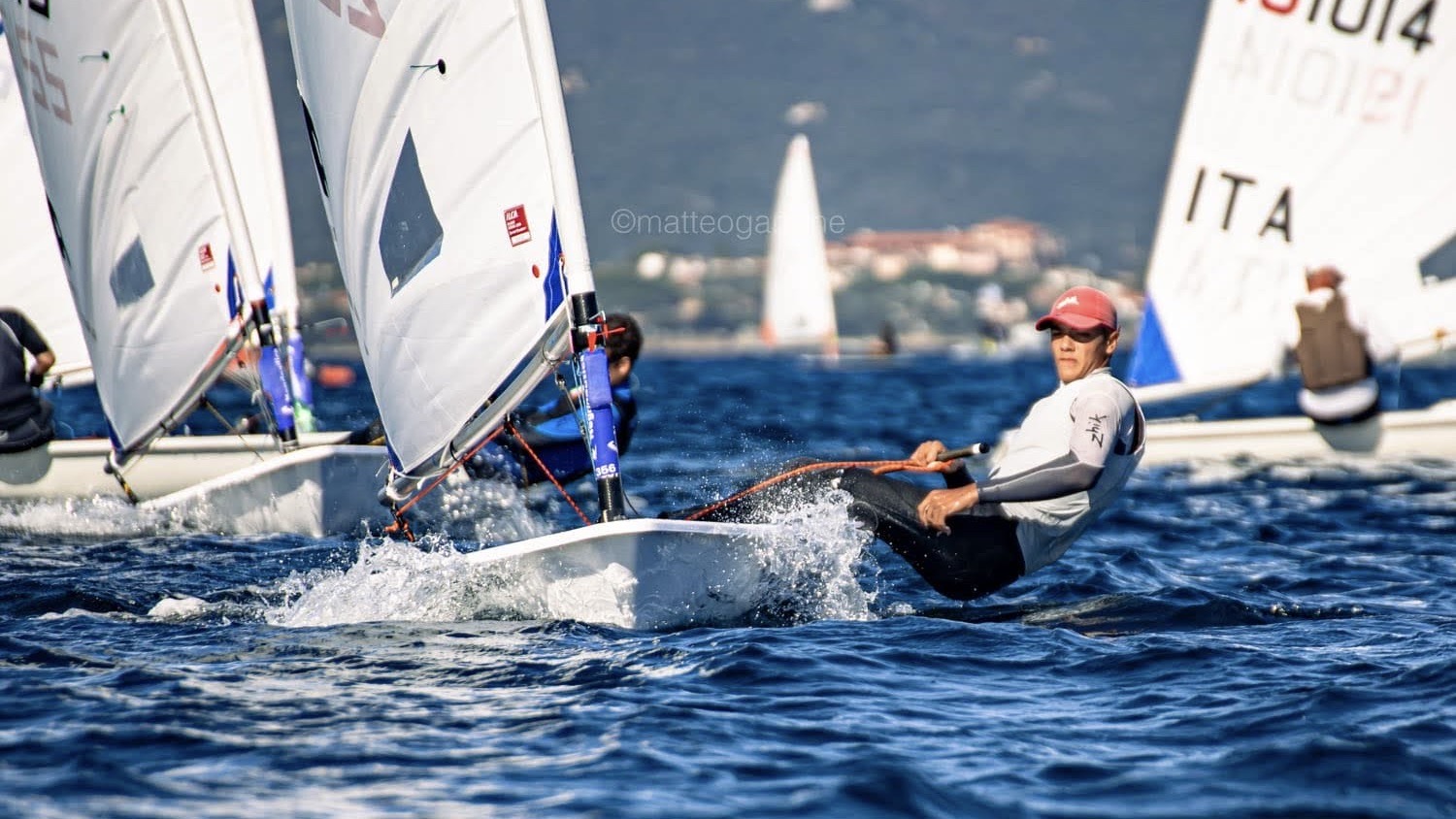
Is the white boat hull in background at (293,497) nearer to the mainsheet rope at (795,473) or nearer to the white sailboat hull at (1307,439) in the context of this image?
the mainsheet rope at (795,473)

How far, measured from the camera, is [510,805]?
3.77 metres

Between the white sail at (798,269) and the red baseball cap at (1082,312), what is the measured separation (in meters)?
37.4

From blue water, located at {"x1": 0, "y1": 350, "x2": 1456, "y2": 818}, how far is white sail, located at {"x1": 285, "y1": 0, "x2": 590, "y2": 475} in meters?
0.82

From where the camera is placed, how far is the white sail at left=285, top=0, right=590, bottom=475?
594cm

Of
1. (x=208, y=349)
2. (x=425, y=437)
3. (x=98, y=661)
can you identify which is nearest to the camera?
(x=98, y=661)

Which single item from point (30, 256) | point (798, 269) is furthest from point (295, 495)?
point (798, 269)

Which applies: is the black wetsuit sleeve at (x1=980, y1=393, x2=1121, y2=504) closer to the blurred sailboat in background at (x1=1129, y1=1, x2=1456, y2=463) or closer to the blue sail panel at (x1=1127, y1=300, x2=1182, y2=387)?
the blurred sailboat in background at (x1=1129, y1=1, x2=1456, y2=463)

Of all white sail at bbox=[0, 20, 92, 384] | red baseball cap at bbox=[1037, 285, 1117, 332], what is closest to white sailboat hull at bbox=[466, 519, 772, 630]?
red baseball cap at bbox=[1037, 285, 1117, 332]

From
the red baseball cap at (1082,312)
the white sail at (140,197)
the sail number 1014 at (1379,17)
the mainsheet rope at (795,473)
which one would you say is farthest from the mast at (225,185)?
the sail number 1014 at (1379,17)

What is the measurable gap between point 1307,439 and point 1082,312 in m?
→ 7.07

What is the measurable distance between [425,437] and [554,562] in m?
1.38

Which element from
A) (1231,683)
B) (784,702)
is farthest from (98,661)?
(1231,683)

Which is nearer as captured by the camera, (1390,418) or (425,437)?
(425,437)

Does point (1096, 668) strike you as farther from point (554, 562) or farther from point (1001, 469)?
point (554, 562)
